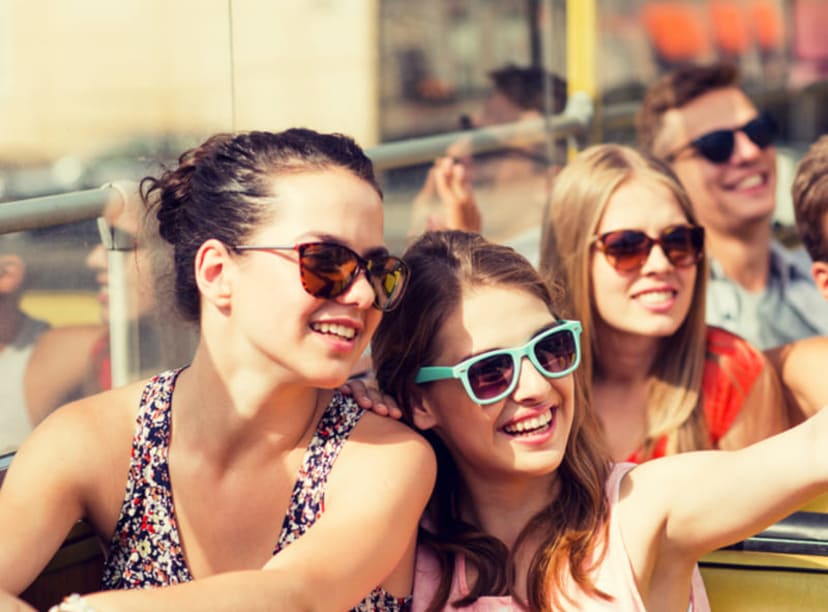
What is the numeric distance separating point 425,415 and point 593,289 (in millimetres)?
862

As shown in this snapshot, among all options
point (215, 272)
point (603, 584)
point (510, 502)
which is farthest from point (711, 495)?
point (215, 272)

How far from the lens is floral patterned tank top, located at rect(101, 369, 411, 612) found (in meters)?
1.82

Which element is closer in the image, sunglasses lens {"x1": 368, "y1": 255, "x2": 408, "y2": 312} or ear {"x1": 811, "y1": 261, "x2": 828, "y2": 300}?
sunglasses lens {"x1": 368, "y1": 255, "x2": 408, "y2": 312}

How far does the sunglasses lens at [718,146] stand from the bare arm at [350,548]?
83.4 inches

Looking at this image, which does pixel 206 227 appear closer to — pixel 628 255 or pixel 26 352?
pixel 26 352

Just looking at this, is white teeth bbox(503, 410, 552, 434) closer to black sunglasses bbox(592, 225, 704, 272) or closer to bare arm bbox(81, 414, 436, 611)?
bare arm bbox(81, 414, 436, 611)

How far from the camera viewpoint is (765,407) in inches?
103

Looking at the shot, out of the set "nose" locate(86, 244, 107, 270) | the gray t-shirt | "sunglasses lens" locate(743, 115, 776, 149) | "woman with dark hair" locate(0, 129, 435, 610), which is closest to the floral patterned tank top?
"woman with dark hair" locate(0, 129, 435, 610)

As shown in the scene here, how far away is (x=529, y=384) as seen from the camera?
183 centimetres

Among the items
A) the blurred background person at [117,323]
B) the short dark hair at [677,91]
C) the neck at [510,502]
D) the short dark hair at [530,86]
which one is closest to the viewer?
the neck at [510,502]

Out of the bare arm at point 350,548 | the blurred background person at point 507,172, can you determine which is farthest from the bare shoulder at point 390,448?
the blurred background person at point 507,172

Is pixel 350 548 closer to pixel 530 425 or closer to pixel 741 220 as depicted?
pixel 530 425

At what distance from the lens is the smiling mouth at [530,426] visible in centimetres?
186

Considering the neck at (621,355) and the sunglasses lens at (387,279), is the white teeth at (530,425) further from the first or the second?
the neck at (621,355)
